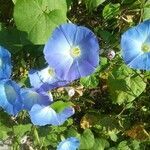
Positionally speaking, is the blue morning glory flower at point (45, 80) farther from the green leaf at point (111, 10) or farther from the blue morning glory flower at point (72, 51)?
the green leaf at point (111, 10)

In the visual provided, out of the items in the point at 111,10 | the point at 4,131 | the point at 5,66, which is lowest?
the point at 4,131

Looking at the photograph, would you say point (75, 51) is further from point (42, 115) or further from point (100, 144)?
point (100, 144)

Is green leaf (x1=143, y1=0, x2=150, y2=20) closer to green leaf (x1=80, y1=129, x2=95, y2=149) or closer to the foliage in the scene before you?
the foliage

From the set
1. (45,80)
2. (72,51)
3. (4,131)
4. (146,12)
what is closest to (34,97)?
(45,80)

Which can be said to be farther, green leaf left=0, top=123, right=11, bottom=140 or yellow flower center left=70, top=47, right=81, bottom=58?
green leaf left=0, top=123, right=11, bottom=140

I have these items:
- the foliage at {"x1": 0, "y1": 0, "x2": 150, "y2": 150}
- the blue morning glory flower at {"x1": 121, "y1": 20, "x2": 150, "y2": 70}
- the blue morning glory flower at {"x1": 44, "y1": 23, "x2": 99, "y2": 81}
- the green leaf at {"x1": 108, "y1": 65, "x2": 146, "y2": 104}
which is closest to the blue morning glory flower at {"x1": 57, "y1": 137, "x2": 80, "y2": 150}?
the foliage at {"x1": 0, "y1": 0, "x2": 150, "y2": 150}

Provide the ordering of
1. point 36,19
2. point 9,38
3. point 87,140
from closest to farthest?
point 36,19 → point 9,38 → point 87,140

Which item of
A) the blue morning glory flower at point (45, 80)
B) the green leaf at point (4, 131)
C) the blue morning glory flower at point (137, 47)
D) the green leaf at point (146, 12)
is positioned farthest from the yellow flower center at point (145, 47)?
the green leaf at point (4, 131)
